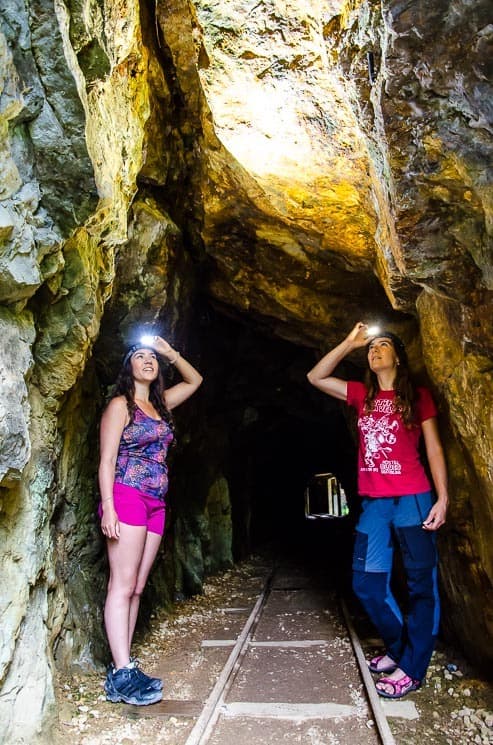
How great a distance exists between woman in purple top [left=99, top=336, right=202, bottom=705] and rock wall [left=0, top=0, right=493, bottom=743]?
32cm

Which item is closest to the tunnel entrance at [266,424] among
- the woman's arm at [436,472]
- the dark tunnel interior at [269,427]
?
the dark tunnel interior at [269,427]

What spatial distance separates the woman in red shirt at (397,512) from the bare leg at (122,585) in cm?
137

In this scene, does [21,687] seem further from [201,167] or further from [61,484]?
[201,167]

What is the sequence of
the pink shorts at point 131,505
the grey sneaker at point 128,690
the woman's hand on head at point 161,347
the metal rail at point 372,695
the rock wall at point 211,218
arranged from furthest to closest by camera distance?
the woman's hand on head at point 161,347
the pink shorts at point 131,505
the grey sneaker at point 128,690
the metal rail at point 372,695
the rock wall at point 211,218

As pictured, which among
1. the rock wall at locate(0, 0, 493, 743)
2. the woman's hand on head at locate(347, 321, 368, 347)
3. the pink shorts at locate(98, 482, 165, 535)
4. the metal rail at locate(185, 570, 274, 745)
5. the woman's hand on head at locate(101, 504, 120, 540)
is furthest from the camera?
the woman's hand on head at locate(347, 321, 368, 347)

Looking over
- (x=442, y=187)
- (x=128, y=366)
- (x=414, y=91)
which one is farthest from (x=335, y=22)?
(x=128, y=366)

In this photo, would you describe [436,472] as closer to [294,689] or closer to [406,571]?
[406,571]

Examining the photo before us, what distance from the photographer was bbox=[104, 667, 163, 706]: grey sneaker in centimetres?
320

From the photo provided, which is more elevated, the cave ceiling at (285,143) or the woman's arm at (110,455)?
the cave ceiling at (285,143)

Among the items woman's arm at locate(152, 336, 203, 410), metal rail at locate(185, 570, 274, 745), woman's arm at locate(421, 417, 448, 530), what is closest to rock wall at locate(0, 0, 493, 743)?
woman's arm at locate(421, 417, 448, 530)

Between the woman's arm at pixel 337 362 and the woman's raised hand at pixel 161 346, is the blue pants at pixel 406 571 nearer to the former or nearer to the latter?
the woman's arm at pixel 337 362

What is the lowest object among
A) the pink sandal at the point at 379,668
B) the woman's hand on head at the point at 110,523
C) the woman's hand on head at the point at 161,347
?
the pink sandal at the point at 379,668

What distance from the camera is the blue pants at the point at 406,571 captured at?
333 cm

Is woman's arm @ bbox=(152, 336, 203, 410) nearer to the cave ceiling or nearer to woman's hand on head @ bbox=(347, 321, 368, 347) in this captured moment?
woman's hand on head @ bbox=(347, 321, 368, 347)
